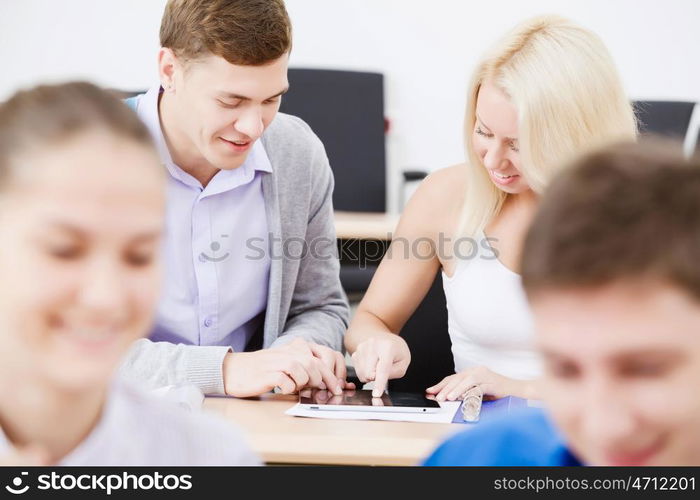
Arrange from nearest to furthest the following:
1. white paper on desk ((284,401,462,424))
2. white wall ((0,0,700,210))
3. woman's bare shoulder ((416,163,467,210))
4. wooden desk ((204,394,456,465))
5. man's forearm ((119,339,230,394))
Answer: wooden desk ((204,394,456,465))
white paper on desk ((284,401,462,424))
man's forearm ((119,339,230,394))
woman's bare shoulder ((416,163,467,210))
white wall ((0,0,700,210))

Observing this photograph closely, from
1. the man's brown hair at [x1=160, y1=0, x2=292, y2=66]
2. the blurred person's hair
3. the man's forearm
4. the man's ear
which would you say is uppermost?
the blurred person's hair

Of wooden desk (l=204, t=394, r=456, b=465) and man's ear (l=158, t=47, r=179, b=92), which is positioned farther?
man's ear (l=158, t=47, r=179, b=92)

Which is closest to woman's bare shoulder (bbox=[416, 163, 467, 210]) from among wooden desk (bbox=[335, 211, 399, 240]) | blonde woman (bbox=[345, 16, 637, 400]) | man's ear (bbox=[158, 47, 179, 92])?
blonde woman (bbox=[345, 16, 637, 400])

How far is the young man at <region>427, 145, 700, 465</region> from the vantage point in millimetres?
648

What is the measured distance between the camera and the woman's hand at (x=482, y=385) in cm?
171

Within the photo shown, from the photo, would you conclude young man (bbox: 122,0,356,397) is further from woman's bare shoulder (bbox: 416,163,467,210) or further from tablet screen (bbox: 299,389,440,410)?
woman's bare shoulder (bbox: 416,163,467,210)

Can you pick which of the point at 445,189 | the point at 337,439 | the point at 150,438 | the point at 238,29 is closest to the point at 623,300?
→ the point at 150,438

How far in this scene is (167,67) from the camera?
6.23ft

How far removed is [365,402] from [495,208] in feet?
1.94

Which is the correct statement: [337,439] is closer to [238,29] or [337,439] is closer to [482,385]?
[482,385]

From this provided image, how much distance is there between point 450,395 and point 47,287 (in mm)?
1120

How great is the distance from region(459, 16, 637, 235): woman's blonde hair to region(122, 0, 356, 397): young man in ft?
1.43
